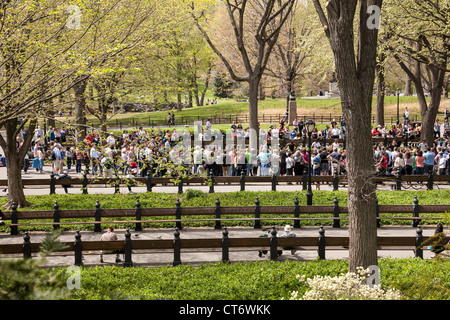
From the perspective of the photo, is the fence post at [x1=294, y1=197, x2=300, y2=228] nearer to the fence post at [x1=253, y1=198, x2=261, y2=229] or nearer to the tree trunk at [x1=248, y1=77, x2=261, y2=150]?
the fence post at [x1=253, y1=198, x2=261, y2=229]

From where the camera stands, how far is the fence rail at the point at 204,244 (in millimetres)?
12623

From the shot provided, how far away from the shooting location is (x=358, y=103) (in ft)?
32.4

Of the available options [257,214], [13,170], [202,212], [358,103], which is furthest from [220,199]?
[358,103]

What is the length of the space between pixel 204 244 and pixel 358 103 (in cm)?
555

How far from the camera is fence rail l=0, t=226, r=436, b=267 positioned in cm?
1262

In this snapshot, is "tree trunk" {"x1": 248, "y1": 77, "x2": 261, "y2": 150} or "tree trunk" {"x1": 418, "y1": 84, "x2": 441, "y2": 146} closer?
"tree trunk" {"x1": 248, "y1": 77, "x2": 261, "y2": 150}

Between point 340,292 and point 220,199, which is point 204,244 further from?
point 220,199

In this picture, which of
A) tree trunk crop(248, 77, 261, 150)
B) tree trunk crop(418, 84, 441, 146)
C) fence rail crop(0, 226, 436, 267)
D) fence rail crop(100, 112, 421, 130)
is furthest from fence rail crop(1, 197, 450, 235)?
fence rail crop(100, 112, 421, 130)

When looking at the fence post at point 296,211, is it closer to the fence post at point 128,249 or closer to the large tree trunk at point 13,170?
the fence post at point 128,249

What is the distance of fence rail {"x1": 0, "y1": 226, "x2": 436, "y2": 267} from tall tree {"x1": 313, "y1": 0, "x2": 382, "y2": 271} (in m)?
2.85

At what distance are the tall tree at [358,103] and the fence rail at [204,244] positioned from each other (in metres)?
2.85
